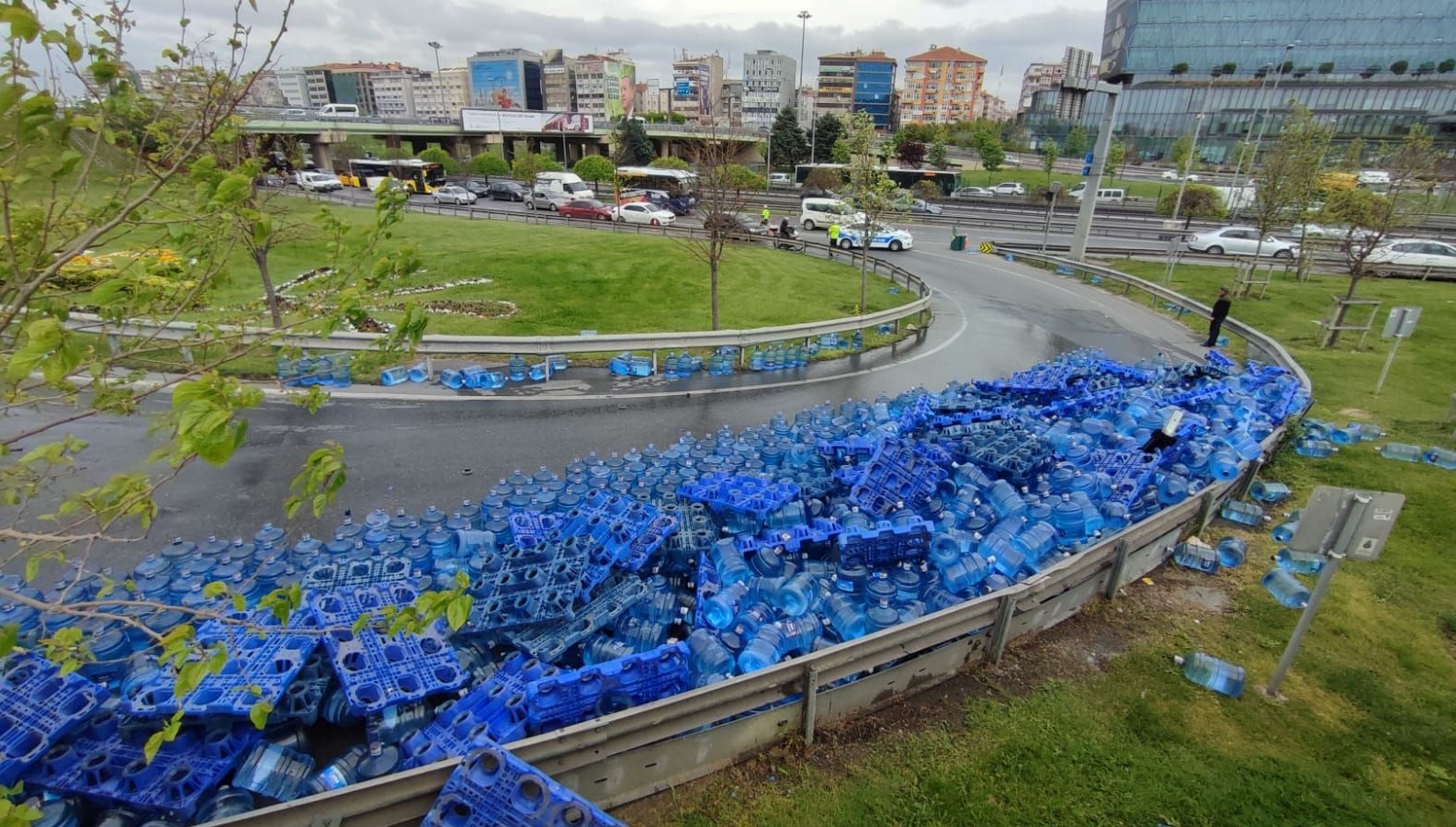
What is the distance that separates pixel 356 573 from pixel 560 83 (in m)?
174

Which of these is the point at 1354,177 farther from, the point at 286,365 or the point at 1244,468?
the point at 286,365

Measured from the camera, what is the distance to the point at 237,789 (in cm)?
359

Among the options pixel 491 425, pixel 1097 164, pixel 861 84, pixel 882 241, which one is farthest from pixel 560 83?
pixel 491 425

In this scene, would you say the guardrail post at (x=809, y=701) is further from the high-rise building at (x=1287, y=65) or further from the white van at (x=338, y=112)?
the high-rise building at (x=1287, y=65)

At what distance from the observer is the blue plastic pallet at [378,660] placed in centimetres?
394

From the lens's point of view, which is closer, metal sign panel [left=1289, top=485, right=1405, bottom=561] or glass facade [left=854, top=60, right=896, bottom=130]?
metal sign panel [left=1289, top=485, right=1405, bottom=561]

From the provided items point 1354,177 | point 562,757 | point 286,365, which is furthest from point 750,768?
point 1354,177

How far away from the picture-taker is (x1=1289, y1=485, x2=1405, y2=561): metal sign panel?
13.5ft

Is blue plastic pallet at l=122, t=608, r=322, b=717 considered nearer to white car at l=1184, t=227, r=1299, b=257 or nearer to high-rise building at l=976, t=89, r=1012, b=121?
white car at l=1184, t=227, r=1299, b=257

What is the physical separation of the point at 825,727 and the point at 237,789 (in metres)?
3.33

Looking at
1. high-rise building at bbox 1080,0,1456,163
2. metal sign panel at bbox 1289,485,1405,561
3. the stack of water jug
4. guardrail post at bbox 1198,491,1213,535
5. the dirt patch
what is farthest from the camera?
high-rise building at bbox 1080,0,1456,163

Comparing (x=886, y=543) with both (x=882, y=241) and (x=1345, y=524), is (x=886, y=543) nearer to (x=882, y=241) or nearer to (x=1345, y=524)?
(x=1345, y=524)

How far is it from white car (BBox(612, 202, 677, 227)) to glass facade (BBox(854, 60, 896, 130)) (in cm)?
11113

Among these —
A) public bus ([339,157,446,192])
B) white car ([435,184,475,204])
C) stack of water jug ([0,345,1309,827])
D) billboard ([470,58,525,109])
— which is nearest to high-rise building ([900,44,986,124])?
billboard ([470,58,525,109])
